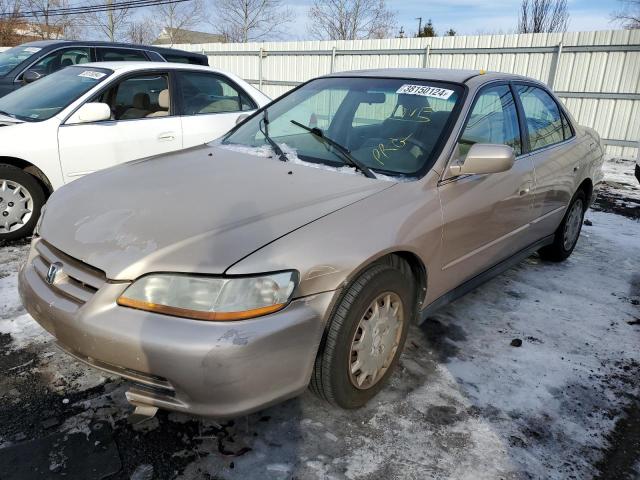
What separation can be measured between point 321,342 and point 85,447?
Answer: 1116 millimetres

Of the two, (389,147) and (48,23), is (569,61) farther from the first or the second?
(48,23)

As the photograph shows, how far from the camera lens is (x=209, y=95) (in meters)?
5.55

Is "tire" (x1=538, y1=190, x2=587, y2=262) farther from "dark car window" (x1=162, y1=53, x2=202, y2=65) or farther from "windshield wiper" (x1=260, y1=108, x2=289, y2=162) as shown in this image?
"dark car window" (x1=162, y1=53, x2=202, y2=65)

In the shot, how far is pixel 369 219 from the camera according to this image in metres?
2.22

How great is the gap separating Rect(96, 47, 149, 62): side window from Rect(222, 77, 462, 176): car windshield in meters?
5.30

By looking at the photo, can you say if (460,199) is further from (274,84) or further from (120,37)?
(120,37)

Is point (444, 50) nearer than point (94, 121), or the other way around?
point (94, 121)

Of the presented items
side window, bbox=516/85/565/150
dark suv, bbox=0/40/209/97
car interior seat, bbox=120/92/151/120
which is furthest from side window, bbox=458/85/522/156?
dark suv, bbox=0/40/209/97

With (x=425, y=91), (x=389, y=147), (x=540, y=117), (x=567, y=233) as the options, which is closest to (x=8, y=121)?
(x=389, y=147)

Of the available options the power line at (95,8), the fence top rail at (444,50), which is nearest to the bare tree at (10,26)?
the power line at (95,8)

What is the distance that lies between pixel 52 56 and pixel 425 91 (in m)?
6.49

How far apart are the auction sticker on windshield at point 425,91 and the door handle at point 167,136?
2.81 metres

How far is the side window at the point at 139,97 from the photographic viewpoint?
4809 millimetres

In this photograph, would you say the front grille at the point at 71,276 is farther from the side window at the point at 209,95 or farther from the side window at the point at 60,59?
the side window at the point at 60,59
